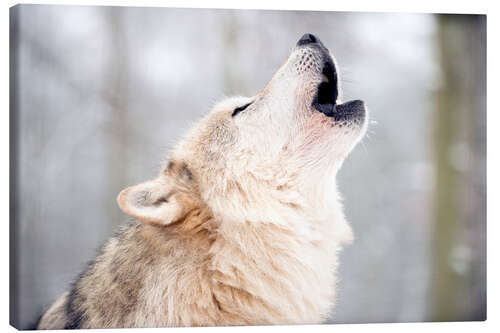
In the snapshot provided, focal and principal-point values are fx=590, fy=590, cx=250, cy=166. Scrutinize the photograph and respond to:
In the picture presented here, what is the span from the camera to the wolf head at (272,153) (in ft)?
11.1

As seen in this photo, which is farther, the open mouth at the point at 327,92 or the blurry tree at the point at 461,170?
the blurry tree at the point at 461,170

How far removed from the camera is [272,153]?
354 centimetres

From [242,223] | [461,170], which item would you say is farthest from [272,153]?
[461,170]

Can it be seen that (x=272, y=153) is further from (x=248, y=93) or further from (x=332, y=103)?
(x=248, y=93)

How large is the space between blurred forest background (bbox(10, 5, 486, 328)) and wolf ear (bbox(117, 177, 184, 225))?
0.66m

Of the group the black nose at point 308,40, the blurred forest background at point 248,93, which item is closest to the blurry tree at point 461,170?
the blurred forest background at point 248,93

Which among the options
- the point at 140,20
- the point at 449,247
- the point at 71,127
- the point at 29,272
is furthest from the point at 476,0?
the point at 29,272

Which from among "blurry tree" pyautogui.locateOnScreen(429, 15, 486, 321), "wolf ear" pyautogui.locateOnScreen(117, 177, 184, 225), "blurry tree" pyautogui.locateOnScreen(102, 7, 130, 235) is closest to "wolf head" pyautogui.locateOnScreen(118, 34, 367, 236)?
"wolf ear" pyautogui.locateOnScreen(117, 177, 184, 225)

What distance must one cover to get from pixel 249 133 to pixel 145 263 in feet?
3.23

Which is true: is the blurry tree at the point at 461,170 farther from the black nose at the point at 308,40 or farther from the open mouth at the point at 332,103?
the black nose at the point at 308,40

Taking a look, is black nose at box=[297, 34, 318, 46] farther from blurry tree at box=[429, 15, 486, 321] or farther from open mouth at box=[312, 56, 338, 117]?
blurry tree at box=[429, 15, 486, 321]

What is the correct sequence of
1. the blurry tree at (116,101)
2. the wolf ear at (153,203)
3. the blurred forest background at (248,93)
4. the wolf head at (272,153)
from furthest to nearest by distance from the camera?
the blurry tree at (116,101) < the blurred forest background at (248,93) < the wolf head at (272,153) < the wolf ear at (153,203)

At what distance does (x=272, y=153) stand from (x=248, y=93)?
0.90 m

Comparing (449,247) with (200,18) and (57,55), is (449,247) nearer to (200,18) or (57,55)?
(200,18)
